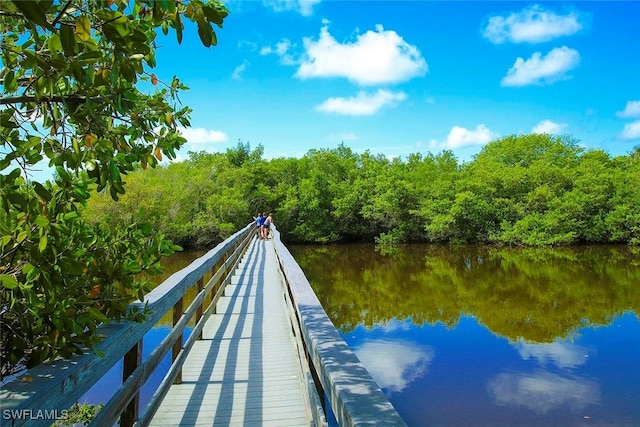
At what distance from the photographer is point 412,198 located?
3884 centimetres

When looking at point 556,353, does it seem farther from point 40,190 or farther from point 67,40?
point 67,40

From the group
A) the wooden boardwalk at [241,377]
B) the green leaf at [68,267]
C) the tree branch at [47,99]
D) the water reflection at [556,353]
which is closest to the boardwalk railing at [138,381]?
the green leaf at [68,267]

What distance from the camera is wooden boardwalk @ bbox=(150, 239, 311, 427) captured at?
122 inches

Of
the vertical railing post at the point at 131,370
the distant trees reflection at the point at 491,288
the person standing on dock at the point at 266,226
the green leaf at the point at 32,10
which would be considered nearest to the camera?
the green leaf at the point at 32,10

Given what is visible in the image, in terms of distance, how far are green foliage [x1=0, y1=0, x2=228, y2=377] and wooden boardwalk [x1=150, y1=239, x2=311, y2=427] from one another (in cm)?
140

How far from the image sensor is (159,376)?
949cm

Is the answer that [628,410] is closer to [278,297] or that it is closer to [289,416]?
[278,297]

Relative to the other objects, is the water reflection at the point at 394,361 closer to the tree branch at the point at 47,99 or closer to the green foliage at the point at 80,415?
the green foliage at the point at 80,415

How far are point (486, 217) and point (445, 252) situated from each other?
20.4 ft

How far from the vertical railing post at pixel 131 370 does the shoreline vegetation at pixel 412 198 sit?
26.4 m

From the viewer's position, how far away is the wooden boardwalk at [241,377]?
309 cm

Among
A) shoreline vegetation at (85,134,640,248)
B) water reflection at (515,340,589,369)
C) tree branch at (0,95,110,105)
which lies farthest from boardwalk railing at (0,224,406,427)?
shoreline vegetation at (85,134,640,248)

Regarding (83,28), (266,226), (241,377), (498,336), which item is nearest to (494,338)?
(498,336)

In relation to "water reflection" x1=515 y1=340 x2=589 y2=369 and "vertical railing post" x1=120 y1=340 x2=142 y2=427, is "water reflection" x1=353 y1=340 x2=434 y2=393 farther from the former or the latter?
"vertical railing post" x1=120 y1=340 x2=142 y2=427
